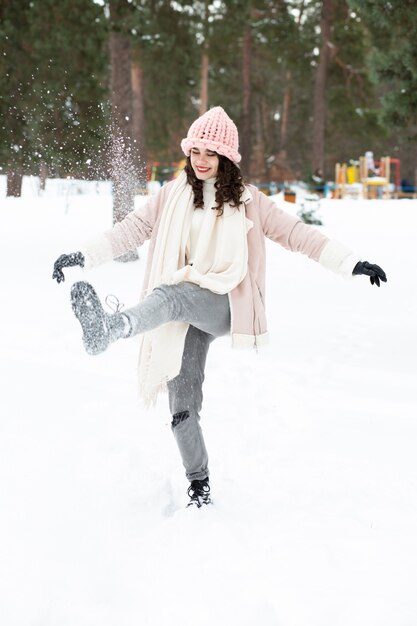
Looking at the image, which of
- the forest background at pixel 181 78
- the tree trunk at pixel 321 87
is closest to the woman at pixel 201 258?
the forest background at pixel 181 78

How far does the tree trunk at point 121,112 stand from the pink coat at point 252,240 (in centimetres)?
793

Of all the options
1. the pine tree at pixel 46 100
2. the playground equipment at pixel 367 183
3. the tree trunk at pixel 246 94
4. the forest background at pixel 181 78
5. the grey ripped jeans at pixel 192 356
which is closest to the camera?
the grey ripped jeans at pixel 192 356

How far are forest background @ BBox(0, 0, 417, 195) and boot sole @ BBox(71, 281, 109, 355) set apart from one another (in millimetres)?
8173

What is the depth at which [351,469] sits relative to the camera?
13.2 feet

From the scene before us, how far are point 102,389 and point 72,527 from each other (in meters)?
2.36

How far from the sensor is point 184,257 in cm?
331

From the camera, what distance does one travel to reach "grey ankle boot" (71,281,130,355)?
285 centimetres

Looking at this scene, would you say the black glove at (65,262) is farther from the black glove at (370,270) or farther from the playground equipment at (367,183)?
the playground equipment at (367,183)

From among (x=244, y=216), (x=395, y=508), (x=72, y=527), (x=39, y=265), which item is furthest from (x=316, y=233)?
(x=39, y=265)

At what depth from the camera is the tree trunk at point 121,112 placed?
1133 cm

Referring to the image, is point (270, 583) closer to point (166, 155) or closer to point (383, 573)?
point (383, 573)

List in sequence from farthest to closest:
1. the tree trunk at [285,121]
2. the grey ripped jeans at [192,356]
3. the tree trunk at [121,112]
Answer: the tree trunk at [285,121], the tree trunk at [121,112], the grey ripped jeans at [192,356]

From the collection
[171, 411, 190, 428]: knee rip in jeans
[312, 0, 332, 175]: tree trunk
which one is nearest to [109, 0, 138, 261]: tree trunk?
[171, 411, 190, 428]: knee rip in jeans

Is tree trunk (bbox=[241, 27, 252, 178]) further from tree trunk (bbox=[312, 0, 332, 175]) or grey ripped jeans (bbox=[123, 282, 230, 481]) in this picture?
grey ripped jeans (bbox=[123, 282, 230, 481])
